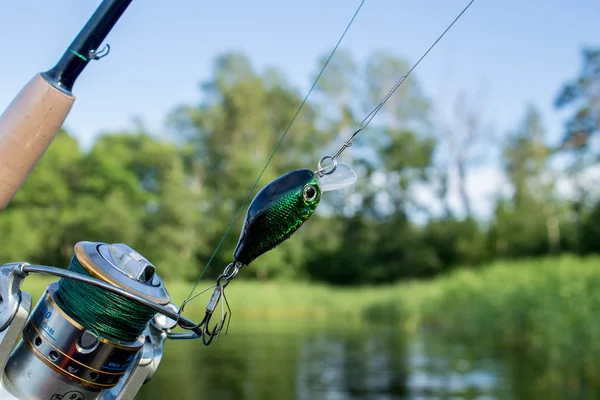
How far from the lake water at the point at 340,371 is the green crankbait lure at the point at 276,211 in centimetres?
647

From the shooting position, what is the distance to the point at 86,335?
921 mm

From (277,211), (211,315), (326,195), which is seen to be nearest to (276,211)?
(277,211)

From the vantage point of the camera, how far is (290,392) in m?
7.46

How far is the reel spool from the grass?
6.90 meters

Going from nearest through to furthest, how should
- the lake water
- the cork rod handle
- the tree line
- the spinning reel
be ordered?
the spinning reel → the cork rod handle → the lake water → the tree line

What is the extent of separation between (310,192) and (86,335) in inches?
14.0

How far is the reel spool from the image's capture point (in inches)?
34.9

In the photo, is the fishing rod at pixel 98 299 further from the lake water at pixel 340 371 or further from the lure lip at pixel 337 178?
the lake water at pixel 340 371

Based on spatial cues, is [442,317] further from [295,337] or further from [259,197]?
[259,197]

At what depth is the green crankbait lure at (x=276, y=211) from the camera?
872 mm

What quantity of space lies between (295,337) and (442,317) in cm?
357

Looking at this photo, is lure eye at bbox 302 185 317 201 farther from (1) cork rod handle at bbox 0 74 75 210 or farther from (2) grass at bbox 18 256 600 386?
(2) grass at bbox 18 256 600 386

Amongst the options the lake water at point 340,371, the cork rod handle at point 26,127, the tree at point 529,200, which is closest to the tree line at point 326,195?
the tree at point 529,200

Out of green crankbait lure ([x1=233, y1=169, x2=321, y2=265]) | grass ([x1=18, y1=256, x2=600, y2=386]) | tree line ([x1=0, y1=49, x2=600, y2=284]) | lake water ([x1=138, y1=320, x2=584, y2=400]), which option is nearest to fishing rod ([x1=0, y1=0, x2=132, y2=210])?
green crankbait lure ([x1=233, y1=169, x2=321, y2=265])
